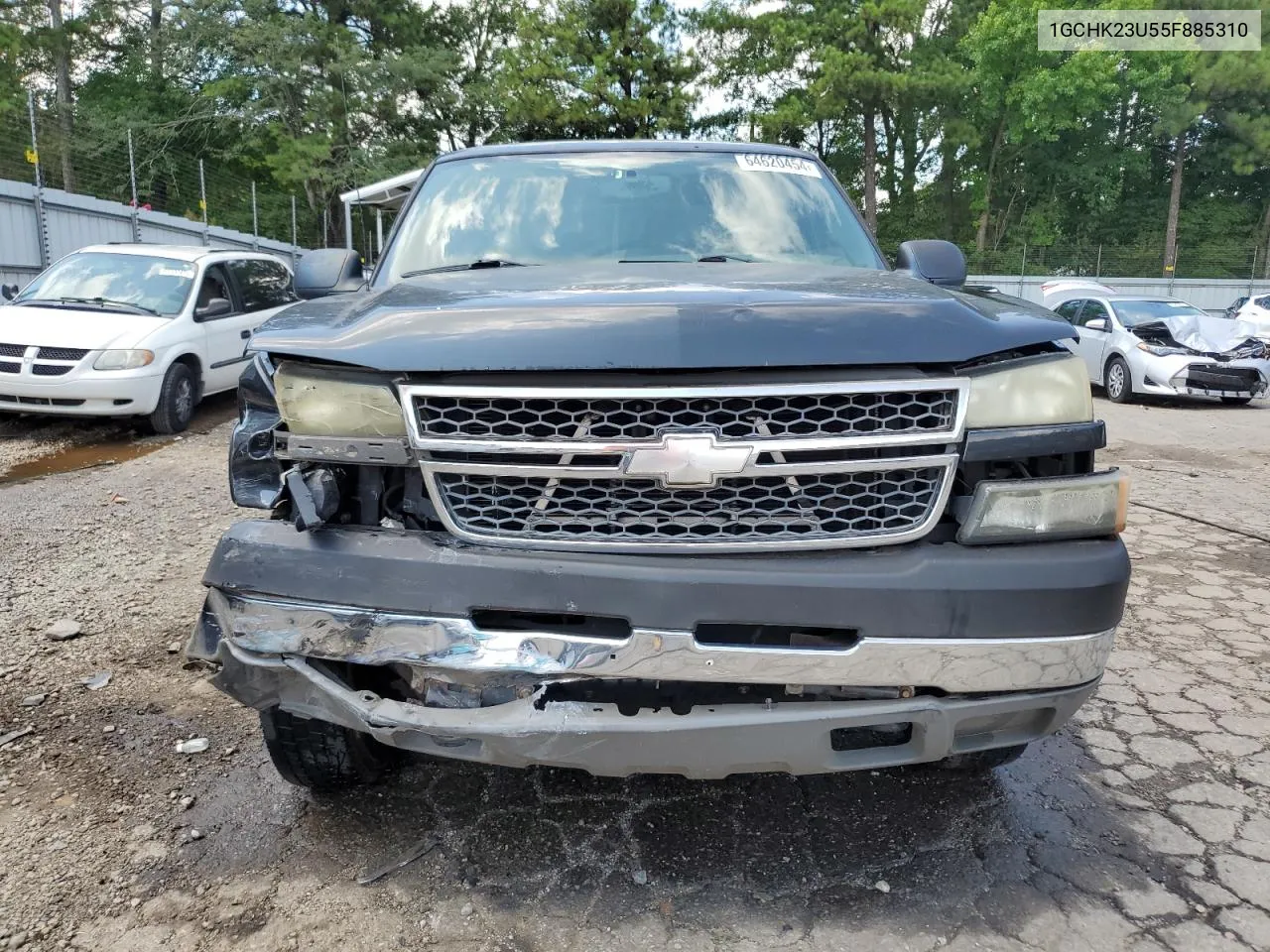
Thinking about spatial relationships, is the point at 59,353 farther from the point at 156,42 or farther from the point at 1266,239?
the point at 1266,239

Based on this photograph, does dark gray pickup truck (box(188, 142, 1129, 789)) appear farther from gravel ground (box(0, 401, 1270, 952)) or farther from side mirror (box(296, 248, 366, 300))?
side mirror (box(296, 248, 366, 300))

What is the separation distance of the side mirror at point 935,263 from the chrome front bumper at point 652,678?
1.49m

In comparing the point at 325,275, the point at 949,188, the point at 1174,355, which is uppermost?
the point at 949,188

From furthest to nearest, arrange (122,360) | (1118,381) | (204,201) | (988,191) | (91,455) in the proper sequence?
(988,191)
(204,201)
(1118,381)
(122,360)
(91,455)

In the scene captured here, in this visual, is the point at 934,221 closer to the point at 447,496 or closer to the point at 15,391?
the point at 15,391

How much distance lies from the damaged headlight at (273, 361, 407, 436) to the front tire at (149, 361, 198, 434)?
6.75m

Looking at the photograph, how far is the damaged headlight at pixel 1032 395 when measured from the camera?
1935 millimetres

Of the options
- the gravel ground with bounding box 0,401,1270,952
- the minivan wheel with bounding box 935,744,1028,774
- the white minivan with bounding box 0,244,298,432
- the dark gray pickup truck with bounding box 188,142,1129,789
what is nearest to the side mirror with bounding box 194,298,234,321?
the white minivan with bounding box 0,244,298,432

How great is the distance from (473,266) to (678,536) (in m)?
1.46

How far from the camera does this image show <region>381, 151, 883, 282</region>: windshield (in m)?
3.06

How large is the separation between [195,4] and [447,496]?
29.4m

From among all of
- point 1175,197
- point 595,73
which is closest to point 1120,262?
point 1175,197

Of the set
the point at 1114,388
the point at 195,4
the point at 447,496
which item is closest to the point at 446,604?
the point at 447,496

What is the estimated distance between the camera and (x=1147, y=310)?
12594 millimetres
